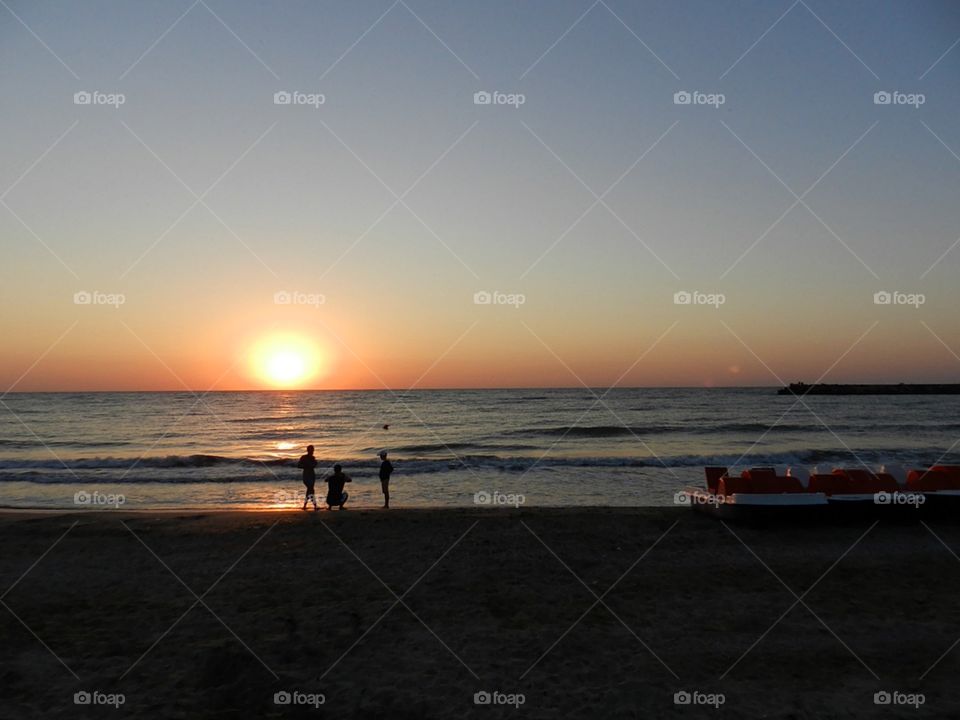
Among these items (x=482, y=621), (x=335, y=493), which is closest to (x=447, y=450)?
(x=335, y=493)

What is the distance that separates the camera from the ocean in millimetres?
25953

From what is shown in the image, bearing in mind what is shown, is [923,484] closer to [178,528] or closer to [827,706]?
[827,706]

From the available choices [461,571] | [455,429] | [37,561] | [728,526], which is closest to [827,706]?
[461,571]

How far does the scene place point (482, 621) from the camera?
372 inches

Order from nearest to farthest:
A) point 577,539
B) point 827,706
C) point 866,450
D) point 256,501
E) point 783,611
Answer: point 827,706, point 783,611, point 577,539, point 256,501, point 866,450

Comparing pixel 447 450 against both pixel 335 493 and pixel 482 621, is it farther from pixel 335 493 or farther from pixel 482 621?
pixel 482 621

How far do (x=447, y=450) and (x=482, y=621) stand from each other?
113 ft

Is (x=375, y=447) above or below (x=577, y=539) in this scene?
above

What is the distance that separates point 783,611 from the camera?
973 centimetres

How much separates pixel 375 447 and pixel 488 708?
135ft

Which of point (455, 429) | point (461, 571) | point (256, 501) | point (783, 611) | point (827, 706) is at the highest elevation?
point (455, 429)

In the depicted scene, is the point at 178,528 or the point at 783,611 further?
the point at 178,528

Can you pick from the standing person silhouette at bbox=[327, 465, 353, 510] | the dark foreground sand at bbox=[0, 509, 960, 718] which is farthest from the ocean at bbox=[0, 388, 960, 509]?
the dark foreground sand at bbox=[0, 509, 960, 718]

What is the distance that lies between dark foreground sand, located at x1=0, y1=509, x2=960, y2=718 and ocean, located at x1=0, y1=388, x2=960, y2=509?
5.93m
